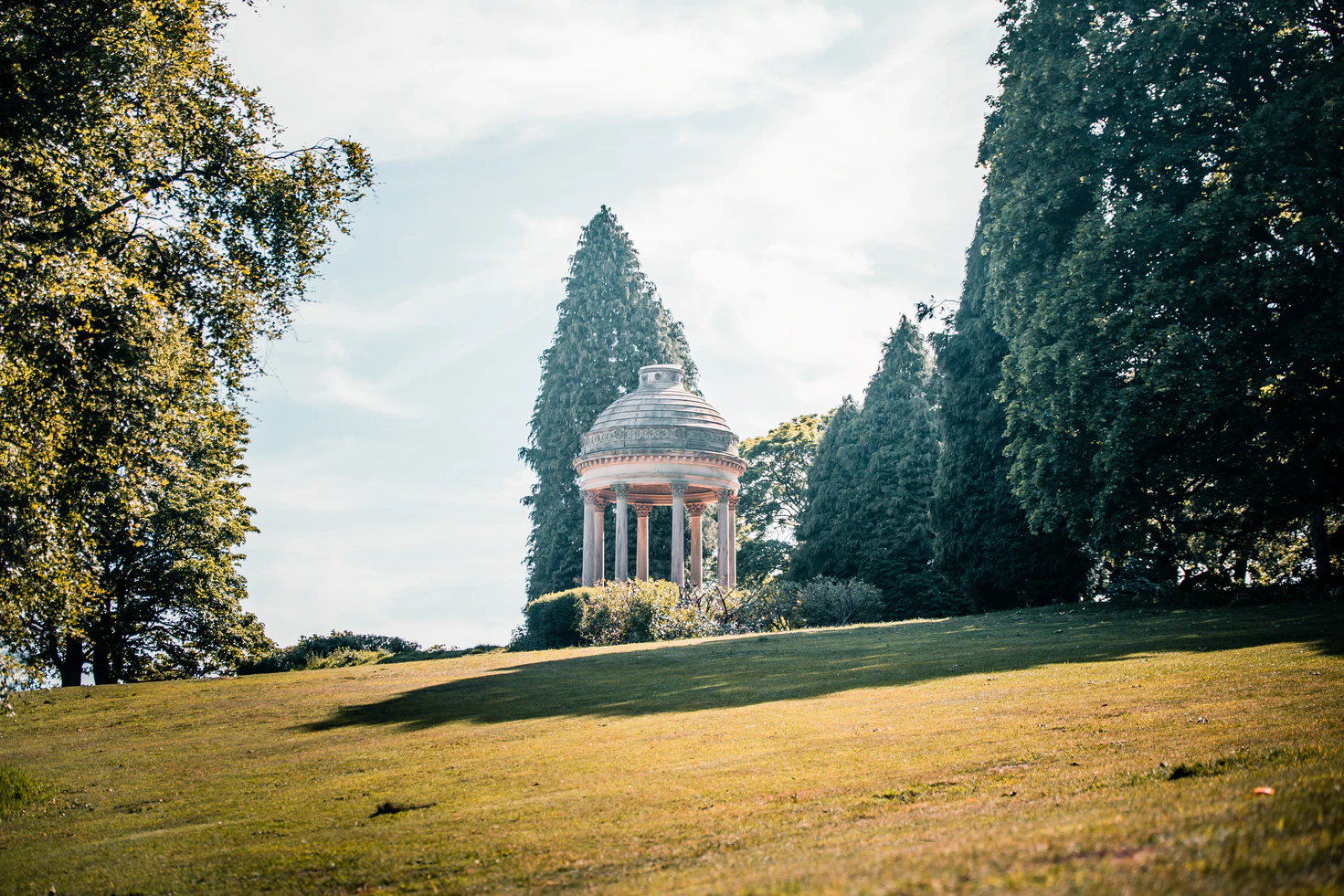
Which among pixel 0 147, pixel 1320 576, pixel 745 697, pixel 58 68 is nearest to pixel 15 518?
pixel 0 147

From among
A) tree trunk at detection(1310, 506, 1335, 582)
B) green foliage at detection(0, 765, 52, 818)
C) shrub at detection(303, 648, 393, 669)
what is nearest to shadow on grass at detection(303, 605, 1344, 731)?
green foliage at detection(0, 765, 52, 818)

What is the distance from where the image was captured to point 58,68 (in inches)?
591

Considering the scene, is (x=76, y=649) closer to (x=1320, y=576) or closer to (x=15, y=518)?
(x=15, y=518)

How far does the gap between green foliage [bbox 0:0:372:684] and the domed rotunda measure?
20.4 metres

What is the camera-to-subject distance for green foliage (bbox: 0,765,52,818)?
11855mm

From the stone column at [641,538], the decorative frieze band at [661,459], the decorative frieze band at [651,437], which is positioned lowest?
the stone column at [641,538]

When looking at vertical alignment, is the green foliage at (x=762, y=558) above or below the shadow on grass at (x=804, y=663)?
above

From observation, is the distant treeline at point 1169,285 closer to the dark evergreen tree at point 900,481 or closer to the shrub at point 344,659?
the dark evergreen tree at point 900,481

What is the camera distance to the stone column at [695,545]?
41812mm

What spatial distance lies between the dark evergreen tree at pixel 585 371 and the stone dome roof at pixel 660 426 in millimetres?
10602

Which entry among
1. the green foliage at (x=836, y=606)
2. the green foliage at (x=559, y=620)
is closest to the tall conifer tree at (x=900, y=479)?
the green foliage at (x=836, y=606)

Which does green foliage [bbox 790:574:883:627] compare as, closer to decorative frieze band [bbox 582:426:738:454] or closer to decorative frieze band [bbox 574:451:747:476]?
decorative frieze band [bbox 574:451:747:476]

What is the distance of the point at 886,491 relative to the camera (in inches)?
1620

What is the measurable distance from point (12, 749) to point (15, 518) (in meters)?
3.97
